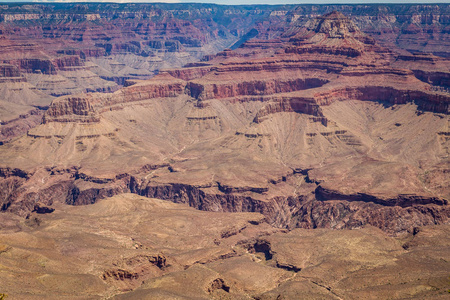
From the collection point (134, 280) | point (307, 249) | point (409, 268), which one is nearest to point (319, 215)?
point (307, 249)

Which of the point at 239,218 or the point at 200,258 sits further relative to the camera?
the point at 239,218

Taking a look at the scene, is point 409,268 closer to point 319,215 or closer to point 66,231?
point 319,215

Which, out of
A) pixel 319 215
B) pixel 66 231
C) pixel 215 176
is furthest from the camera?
pixel 215 176

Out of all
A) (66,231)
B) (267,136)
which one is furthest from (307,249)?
(267,136)

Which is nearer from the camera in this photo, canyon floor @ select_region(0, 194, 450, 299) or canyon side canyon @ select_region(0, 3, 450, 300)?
canyon floor @ select_region(0, 194, 450, 299)

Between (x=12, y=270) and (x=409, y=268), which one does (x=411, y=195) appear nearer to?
(x=409, y=268)

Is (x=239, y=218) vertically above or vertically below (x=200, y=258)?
below

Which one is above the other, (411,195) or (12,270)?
(12,270)

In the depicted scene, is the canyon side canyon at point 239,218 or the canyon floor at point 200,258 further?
the canyon side canyon at point 239,218

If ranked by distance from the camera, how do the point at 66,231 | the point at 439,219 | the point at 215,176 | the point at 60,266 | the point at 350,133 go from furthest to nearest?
the point at 350,133
the point at 215,176
the point at 439,219
the point at 66,231
the point at 60,266

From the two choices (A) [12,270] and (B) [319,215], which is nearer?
(A) [12,270]
